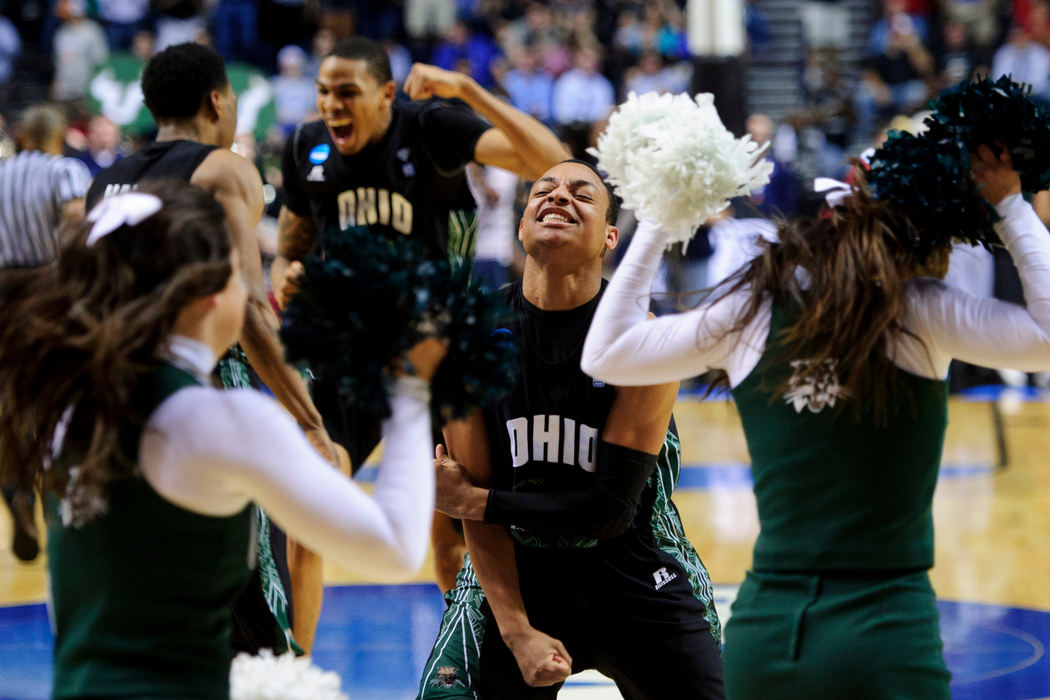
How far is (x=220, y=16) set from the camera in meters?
15.9

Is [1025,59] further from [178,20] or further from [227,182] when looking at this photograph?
[227,182]

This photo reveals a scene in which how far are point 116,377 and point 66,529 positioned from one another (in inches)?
10.0

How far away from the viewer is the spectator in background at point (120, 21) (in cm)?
1568

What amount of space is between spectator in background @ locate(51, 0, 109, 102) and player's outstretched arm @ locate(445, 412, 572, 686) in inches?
504

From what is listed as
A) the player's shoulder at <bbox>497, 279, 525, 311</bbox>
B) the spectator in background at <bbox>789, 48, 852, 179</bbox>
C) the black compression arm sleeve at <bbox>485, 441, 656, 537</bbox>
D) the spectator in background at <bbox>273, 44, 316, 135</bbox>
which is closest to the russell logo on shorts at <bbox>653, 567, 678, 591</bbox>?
the black compression arm sleeve at <bbox>485, 441, 656, 537</bbox>

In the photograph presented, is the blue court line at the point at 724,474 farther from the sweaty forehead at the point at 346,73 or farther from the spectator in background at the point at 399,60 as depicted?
the spectator in background at the point at 399,60

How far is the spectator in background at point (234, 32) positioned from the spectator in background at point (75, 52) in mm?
1333

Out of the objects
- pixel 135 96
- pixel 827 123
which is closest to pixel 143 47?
pixel 135 96

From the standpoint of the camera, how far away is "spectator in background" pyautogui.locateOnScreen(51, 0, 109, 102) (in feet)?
49.1

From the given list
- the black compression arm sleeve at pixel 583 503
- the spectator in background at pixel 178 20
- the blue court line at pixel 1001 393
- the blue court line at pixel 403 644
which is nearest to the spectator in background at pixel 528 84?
the spectator in background at pixel 178 20

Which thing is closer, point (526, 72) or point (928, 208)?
point (928, 208)

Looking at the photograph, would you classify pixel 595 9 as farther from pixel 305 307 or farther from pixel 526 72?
pixel 305 307

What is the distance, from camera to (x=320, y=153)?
464cm

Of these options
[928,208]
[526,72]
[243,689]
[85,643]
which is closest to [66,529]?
[85,643]
